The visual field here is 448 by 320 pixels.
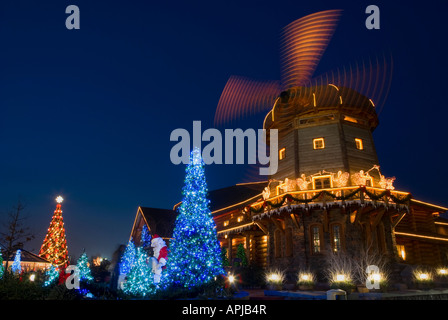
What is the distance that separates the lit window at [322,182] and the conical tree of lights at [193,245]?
934 cm

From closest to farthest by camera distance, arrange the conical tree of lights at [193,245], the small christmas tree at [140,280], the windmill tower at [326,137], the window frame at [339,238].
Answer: the small christmas tree at [140,280] < the conical tree of lights at [193,245] < the window frame at [339,238] < the windmill tower at [326,137]

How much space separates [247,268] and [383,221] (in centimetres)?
1021

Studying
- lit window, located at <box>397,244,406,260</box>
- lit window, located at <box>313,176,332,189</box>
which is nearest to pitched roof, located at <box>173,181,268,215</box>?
lit window, located at <box>313,176,332,189</box>

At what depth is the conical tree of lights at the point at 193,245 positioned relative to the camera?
14.0 m

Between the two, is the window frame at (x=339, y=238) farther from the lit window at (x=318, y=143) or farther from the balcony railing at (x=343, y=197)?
the lit window at (x=318, y=143)

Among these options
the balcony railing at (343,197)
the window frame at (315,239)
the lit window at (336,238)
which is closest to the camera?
the balcony railing at (343,197)

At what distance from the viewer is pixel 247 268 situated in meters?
23.8

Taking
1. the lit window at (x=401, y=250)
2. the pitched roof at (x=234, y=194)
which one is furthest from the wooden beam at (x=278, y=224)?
Answer: the pitched roof at (x=234, y=194)

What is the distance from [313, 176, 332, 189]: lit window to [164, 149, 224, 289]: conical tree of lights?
9344mm

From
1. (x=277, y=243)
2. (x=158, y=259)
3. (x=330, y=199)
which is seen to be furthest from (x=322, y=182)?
(x=158, y=259)

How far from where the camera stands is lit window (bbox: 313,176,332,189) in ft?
70.7

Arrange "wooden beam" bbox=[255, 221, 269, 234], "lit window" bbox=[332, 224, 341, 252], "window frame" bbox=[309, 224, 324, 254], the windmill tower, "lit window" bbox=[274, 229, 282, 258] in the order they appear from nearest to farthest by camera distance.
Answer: "lit window" bbox=[332, 224, 341, 252], "window frame" bbox=[309, 224, 324, 254], the windmill tower, "lit window" bbox=[274, 229, 282, 258], "wooden beam" bbox=[255, 221, 269, 234]

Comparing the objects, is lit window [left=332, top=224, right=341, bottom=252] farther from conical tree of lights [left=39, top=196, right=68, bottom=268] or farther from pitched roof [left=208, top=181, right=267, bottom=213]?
conical tree of lights [left=39, top=196, right=68, bottom=268]

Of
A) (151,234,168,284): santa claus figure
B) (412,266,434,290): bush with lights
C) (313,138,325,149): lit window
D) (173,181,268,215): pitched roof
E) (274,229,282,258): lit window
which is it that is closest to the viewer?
(151,234,168,284): santa claus figure
